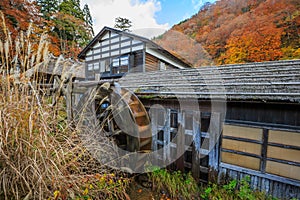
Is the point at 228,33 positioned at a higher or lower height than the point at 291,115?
higher

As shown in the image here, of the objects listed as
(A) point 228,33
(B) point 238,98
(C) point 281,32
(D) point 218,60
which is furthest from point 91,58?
(C) point 281,32

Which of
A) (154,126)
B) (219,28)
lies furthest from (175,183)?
(219,28)

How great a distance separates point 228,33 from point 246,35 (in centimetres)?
201

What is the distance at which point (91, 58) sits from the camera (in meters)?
12.9

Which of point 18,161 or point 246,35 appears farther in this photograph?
point 246,35

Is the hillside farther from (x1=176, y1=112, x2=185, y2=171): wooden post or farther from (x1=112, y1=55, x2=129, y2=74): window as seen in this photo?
(x1=176, y1=112, x2=185, y2=171): wooden post

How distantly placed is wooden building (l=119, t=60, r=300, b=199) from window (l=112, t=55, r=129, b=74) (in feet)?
24.1

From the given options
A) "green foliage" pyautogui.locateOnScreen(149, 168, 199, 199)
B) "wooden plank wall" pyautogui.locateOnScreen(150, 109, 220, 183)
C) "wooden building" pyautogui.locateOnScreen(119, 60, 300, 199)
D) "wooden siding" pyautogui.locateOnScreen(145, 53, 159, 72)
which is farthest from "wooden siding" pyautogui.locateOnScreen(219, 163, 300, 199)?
"wooden siding" pyautogui.locateOnScreen(145, 53, 159, 72)

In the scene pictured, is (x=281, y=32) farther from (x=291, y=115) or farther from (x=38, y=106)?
(x=38, y=106)

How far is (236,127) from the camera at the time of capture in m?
3.13

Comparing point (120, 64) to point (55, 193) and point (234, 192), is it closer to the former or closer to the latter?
point (234, 192)

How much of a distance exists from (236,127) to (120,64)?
9.40 m

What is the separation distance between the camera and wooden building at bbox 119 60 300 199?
8.63 ft

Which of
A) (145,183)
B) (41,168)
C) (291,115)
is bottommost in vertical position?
(145,183)
